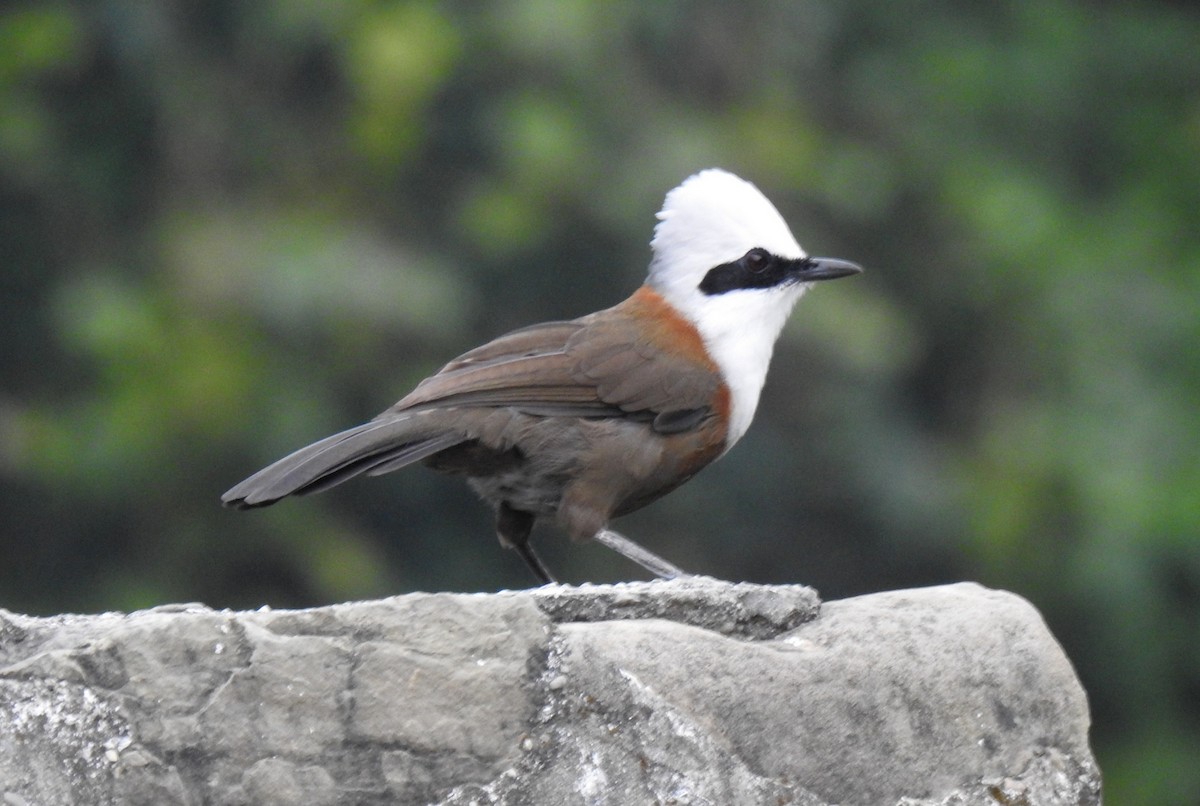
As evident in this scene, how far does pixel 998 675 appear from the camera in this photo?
10.5ft

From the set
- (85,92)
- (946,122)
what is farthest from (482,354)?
(946,122)

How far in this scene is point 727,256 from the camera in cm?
527

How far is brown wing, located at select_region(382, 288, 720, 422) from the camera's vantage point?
4789 millimetres

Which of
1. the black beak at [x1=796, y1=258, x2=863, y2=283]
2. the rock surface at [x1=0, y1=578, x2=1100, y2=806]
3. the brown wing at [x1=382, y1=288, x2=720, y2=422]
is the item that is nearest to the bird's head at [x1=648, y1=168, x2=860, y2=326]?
the black beak at [x1=796, y1=258, x2=863, y2=283]

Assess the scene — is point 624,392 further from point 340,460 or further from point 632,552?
point 340,460

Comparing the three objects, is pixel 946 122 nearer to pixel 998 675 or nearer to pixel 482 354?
pixel 482 354

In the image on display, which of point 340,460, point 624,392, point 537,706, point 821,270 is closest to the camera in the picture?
point 537,706

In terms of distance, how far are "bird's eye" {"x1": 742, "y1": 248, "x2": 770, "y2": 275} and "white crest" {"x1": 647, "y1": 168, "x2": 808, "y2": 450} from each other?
0.02 m

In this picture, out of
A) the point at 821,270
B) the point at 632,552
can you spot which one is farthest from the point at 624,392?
the point at 821,270

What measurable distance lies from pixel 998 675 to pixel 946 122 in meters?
7.76

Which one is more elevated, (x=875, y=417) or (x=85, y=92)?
(x=85, y=92)

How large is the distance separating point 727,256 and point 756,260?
87mm

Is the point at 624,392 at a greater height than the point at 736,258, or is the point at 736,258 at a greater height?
the point at 736,258

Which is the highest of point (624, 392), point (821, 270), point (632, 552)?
point (821, 270)
